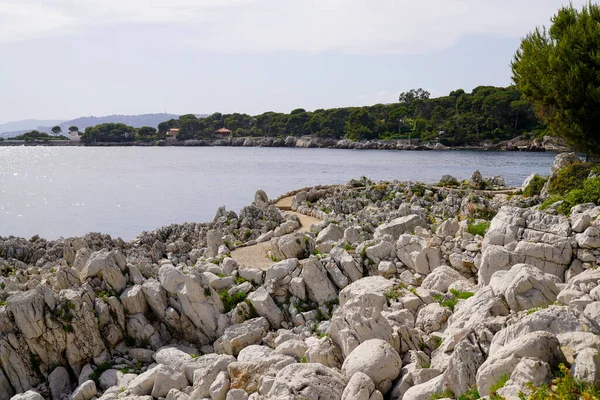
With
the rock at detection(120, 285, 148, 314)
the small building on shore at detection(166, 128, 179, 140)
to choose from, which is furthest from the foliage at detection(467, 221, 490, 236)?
the small building on shore at detection(166, 128, 179, 140)

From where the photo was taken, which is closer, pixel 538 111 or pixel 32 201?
pixel 538 111

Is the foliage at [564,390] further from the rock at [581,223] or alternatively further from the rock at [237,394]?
the rock at [581,223]

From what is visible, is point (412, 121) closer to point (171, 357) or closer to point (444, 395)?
point (171, 357)

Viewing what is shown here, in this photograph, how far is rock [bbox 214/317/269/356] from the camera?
16.6 meters

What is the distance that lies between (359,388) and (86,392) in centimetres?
853

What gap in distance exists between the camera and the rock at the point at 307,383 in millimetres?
10742

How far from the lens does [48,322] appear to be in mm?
17391

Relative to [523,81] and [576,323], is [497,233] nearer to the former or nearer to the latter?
[576,323]

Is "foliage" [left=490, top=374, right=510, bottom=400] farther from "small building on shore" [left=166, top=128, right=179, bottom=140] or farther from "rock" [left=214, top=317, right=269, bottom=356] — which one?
"small building on shore" [left=166, top=128, right=179, bottom=140]

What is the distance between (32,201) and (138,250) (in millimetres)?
42007

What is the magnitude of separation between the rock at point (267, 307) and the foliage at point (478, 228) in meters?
7.40

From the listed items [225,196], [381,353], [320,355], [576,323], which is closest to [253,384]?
[320,355]

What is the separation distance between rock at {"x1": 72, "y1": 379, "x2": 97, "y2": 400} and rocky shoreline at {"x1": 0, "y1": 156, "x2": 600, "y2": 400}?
0.06 metres

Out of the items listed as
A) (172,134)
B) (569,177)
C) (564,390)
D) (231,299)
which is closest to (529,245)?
(564,390)
